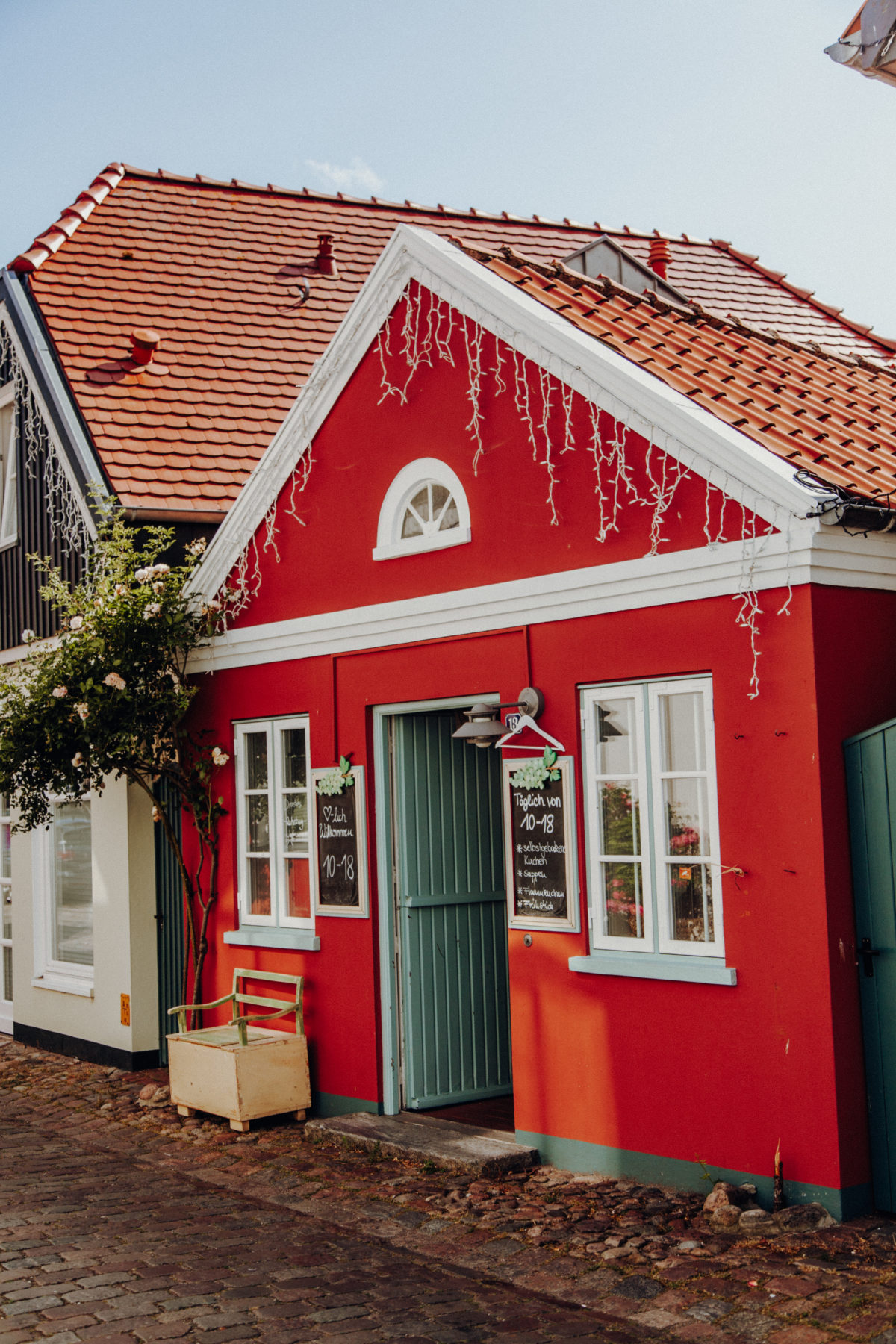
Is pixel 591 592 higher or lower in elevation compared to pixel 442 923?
higher

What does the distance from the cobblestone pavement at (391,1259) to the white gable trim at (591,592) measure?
2.86 metres

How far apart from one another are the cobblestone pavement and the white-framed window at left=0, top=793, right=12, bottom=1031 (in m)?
5.53

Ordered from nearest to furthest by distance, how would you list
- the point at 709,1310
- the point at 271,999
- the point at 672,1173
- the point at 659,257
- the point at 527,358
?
the point at 709,1310 < the point at 672,1173 < the point at 527,358 < the point at 271,999 < the point at 659,257

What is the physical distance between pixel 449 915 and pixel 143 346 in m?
6.12

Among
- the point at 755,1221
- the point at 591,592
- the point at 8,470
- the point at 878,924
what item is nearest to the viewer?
the point at 755,1221

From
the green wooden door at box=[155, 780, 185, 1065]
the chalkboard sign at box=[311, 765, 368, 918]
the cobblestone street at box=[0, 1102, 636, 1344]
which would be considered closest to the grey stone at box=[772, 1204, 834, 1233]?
the cobblestone street at box=[0, 1102, 636, 1344]

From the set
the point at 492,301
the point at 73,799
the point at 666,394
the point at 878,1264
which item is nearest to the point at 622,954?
the point at 878,1264

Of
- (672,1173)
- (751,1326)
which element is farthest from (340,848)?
(751,1326)

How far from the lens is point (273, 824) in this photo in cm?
952

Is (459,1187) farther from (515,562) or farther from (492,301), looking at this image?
(492,301)

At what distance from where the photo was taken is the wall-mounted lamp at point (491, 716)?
7.34 metres

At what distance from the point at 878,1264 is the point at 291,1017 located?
4.65 m

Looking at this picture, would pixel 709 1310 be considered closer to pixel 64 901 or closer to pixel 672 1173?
pixel 672 1173

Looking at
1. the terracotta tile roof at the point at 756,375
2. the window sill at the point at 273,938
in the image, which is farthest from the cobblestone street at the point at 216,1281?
the terracotta tile roof at the point at 756,375
